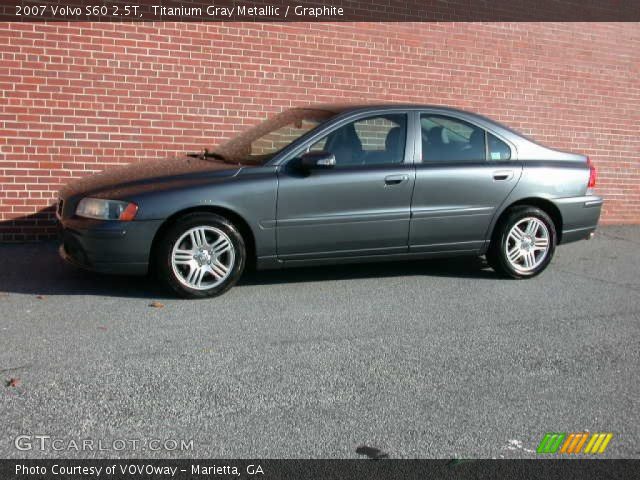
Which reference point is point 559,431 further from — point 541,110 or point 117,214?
point 541,110

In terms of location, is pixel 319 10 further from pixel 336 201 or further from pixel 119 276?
pixel 119 276

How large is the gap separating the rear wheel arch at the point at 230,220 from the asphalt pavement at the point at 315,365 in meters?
0.34

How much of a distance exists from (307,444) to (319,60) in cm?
668

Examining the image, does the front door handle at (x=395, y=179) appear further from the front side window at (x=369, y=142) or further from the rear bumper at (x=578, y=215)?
the rear bumper at (x=578, y=215)

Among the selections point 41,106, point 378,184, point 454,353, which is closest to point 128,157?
point 41,106

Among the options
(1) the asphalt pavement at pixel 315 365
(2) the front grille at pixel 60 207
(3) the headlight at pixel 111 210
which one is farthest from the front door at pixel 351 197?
(2) the front grille at pixel 60 207

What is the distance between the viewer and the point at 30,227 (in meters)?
8.70

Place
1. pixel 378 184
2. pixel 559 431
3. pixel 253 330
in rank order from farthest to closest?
pixel 378 184 < pixel 253 330 < pixel 559 431

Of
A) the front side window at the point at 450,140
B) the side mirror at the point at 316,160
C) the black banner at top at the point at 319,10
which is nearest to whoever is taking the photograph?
the side mirror at the point at 316,160

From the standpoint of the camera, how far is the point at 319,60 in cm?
986

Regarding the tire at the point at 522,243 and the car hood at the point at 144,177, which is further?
the tire at the point at 522,243

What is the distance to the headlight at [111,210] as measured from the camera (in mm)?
6348

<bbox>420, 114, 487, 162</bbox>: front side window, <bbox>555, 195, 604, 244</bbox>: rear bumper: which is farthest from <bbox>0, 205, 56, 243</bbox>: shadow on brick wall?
<bbox>555, 195, 604, 244</bbox>: rear bumper

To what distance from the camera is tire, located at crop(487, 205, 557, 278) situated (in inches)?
301
